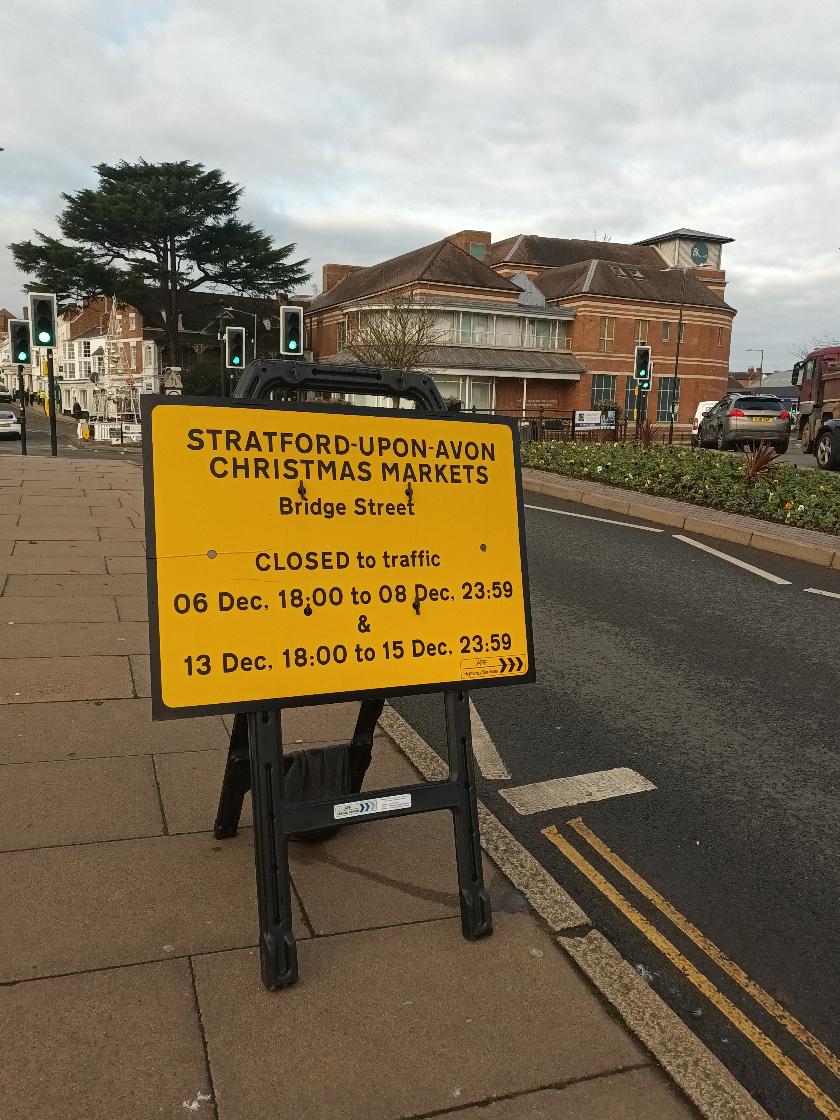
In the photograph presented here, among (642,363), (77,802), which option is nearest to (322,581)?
(77,802)

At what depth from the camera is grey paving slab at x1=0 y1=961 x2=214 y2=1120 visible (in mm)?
1909

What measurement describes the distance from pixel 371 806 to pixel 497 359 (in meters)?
50.7

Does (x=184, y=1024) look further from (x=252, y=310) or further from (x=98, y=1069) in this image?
(x=252, y=310)

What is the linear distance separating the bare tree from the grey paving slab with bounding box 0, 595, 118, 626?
91.5 feet

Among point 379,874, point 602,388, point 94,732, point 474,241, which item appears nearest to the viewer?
point 379,874

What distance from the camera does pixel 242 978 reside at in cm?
235

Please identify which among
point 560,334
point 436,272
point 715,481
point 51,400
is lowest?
point 715,481

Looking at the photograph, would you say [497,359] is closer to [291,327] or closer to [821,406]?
[821,406]

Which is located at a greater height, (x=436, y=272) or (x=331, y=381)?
(x=436, y=272)

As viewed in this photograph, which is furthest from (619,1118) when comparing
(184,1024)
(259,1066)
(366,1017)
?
(184,1024)

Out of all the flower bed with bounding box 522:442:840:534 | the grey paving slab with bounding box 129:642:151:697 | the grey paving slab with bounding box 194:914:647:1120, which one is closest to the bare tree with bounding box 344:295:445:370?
the flower bed with bounding box 522:442:840:534

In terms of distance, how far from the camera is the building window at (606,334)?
183 feet

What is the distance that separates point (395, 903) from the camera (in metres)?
2.75

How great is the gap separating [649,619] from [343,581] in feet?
15.3
